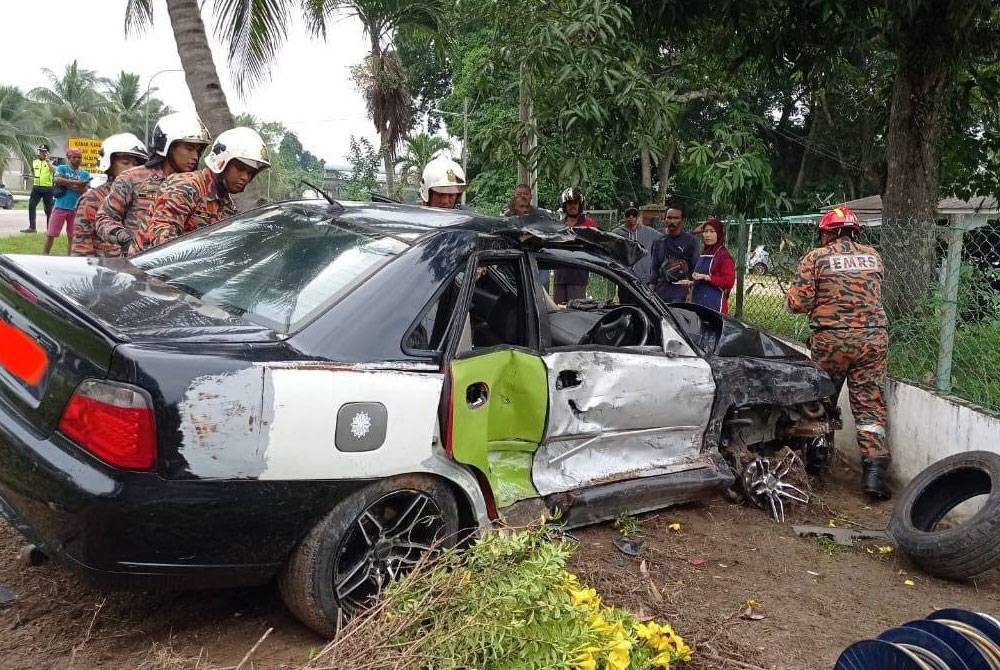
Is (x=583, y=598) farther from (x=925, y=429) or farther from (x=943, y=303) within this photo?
(x=943, y=303)

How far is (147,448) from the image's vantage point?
98.1 inches

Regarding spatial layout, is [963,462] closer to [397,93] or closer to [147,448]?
[147,448]

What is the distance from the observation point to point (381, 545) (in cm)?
307

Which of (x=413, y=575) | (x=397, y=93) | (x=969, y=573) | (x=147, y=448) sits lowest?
(x=969, y=573)

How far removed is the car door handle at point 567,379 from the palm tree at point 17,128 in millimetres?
56140

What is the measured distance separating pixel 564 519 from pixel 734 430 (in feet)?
4.98

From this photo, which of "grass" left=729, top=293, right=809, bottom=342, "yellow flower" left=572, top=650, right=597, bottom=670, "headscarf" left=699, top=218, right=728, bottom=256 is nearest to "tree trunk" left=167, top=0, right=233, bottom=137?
"headscarf" left=699, top=218, right=728, bottom=256

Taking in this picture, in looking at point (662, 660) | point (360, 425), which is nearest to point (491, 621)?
point (662, 660)

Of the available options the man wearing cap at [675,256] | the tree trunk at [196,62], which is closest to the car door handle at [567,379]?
the man wearing cap at [675,256]

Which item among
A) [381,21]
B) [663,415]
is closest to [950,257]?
[663,415]

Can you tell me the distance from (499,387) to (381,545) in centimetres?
85

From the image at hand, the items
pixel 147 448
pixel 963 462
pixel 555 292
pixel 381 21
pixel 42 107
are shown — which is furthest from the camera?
pixel 42 107

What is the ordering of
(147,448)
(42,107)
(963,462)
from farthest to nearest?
(42,107)
(963,462)
(147,448)

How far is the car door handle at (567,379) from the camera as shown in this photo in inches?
153
